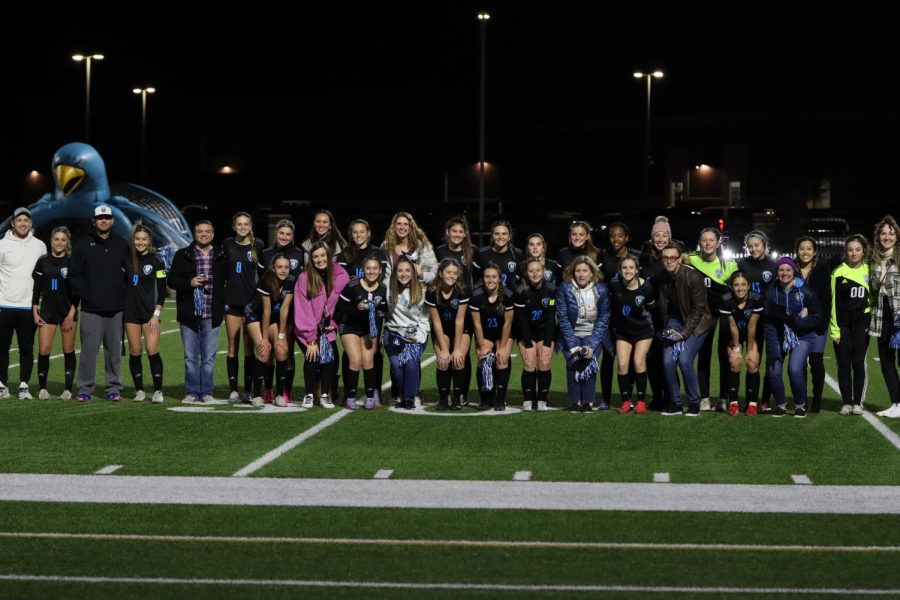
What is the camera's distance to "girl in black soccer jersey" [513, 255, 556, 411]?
13836mm

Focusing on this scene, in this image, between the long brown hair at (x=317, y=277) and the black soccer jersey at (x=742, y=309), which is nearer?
the black soccer jersey at (x=742, y=309)

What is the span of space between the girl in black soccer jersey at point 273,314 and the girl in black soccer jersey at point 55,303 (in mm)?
1837

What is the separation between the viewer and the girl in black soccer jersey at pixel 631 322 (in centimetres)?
1358

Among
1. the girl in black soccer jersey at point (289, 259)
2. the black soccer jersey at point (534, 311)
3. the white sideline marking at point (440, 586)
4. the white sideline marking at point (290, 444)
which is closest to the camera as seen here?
the white sideline marking at point (440, 586)

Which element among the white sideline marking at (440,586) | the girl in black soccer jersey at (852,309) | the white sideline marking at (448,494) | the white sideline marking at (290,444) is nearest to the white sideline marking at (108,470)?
the white sideline marking at (448,494)

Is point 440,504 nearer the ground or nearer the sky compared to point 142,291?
nearer the ground

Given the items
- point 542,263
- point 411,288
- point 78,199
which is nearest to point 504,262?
point 542,263

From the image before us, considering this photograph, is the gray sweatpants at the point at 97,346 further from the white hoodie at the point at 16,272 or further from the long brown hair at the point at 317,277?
the long brown hair at the point at 317,277

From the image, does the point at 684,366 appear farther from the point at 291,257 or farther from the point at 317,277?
the point at 291,257

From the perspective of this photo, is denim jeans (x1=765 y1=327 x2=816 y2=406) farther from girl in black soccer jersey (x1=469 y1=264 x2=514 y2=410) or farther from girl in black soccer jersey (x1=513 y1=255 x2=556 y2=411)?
girl in black soccer jersey (x1=469 y1=264 x2=514 y2=410)

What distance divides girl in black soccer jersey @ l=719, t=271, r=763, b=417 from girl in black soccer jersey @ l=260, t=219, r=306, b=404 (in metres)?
3.81

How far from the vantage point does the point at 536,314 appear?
45.5ft

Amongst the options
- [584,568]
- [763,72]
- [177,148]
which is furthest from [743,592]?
[177,148]

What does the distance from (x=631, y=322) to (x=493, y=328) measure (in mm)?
1217
